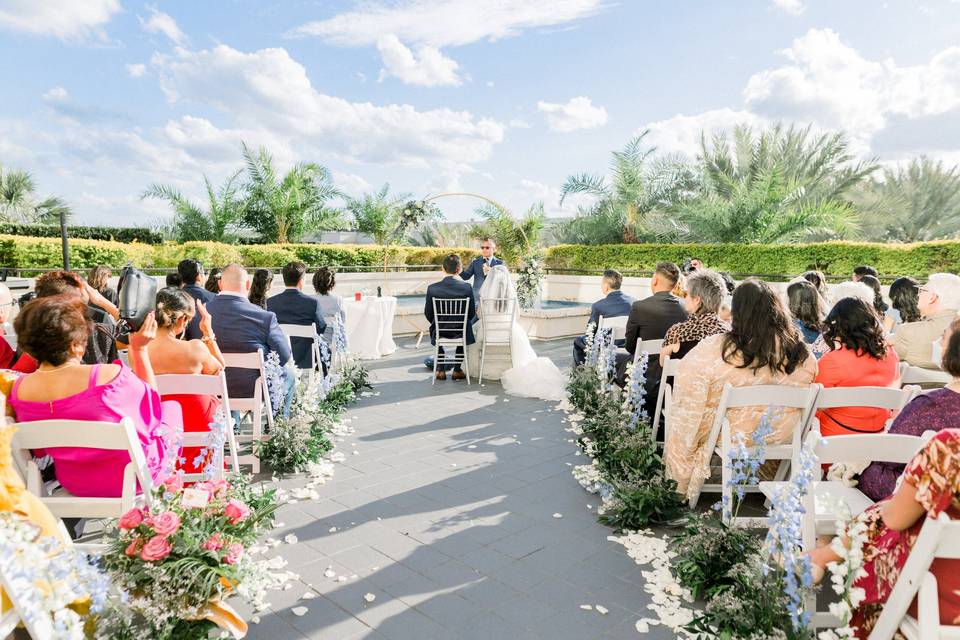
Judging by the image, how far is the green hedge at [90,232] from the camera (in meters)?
16.5

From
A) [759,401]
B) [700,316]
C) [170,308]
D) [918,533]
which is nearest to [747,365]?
[759,401]

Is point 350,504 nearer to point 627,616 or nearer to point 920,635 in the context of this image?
A: point 627,616

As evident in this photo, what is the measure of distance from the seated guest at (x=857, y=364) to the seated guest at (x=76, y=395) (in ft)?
11.9

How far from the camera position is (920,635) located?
1.71 m

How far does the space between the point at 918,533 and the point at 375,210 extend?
23.0 metres

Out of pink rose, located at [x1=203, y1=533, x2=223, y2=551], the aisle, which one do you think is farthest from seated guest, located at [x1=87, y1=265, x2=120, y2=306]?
pink rose, located at [x1=203, y1=533, x2=223, y2=551]

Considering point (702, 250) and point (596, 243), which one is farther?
point (596, 243)

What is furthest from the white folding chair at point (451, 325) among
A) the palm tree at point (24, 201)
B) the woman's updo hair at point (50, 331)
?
the palm tree at point (24, 201)

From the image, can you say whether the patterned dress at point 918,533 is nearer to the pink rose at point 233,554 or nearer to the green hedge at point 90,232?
the pink rose at point 233,554

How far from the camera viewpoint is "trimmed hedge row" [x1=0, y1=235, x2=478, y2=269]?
1304 cm

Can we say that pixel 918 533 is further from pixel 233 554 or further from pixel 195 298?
pixel 195 298

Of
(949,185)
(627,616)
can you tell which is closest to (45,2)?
(627,616)

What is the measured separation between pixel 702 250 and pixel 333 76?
15.2 m

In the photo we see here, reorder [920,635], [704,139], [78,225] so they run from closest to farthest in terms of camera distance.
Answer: [920,635] → [78,225] → [704,139]
